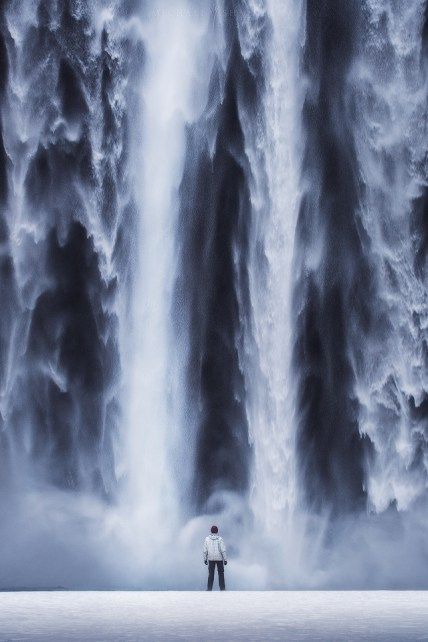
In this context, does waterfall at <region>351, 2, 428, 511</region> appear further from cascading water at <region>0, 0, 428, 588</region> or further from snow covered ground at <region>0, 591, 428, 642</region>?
snow covered ground at <region>0, 591, 428, 642</region>

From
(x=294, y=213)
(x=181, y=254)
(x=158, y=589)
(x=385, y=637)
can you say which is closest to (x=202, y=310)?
(x=181, y=254)

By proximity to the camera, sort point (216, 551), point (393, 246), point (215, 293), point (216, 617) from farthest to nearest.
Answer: point (215, 293), point (393, 246), point (216, 551), point (216, 617)

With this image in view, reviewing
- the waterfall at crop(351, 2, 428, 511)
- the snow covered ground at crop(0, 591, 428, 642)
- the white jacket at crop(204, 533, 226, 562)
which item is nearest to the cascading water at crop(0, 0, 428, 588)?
the waterfall at crop(351, 2, 428, 511)

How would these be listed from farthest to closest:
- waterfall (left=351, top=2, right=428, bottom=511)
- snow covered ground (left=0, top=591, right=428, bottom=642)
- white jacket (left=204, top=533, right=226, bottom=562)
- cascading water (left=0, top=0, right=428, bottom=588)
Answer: waterfall (left=351, top=2, right=428, bottom=511)
cascading water (left=0, top=0, right=428, bottom=588)
white jacket (left=204, top=533, right=226, bottom=562)
snow covered ground (left=0, top=591, right=428, bottom=642)

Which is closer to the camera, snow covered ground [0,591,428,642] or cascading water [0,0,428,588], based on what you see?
snow covered ground [0,591,428,642]

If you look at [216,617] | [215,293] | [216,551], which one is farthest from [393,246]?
[216,617]

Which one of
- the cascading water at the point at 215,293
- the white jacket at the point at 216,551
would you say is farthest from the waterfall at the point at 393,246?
the white jacket at the point at 216,551

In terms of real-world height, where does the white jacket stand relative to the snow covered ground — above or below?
above

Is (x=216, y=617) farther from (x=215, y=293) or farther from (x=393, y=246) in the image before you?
(x=393, y=246)
